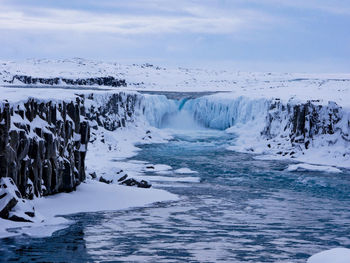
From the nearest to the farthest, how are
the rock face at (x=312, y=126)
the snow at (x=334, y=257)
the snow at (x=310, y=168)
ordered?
the snow at (x=334, y=257), the snow at (x=310, y=168), the rock face at (x=312, y=126)


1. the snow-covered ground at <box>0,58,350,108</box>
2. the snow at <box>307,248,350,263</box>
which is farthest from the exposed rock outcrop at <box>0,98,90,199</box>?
the snow-covered ground at <box>0,58,350,108</box>

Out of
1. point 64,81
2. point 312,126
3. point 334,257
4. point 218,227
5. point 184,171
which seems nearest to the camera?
point 334,257

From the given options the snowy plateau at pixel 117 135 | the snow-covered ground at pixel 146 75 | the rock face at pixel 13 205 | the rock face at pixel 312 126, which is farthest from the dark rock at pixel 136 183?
the snow-covered ground at pixel 146 75

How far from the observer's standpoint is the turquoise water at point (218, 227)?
1532cm

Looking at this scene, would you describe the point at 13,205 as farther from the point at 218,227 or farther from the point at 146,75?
the point at 146,75

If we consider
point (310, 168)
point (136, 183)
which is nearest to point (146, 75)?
point (310, 168)

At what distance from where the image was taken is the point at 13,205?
17.7 meters

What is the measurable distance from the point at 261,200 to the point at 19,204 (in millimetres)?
9682

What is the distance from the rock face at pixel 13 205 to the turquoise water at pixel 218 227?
44.7 inches

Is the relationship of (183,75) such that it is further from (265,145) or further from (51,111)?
(51,111)

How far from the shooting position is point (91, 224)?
18594 mm

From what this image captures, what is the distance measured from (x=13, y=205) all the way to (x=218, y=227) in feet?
18.8

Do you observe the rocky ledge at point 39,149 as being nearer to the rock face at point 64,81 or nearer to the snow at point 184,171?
the snow at point 184,171

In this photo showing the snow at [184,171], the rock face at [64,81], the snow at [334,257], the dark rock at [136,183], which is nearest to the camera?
the snow at [334,257]
